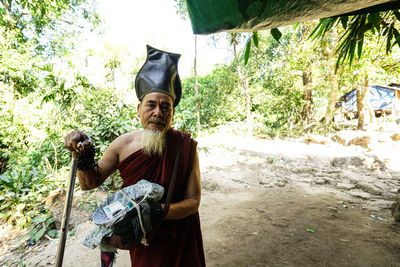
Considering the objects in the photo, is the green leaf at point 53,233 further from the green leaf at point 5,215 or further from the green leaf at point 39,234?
the green leaf at point 5,215

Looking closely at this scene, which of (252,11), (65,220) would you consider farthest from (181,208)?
(252,11)

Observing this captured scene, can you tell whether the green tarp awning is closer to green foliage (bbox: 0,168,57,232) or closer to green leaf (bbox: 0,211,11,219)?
green foliage (bbox: 0,168,57,232)

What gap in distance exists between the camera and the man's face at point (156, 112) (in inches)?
60.4

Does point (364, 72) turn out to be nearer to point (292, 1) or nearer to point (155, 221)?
point (292, 1)

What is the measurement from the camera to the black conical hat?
1.58m

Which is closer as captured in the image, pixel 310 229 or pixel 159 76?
pixel 159 76

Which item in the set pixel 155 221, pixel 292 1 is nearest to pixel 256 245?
pixel 155 221

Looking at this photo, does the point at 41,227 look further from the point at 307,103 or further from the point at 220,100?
the point at 307,103

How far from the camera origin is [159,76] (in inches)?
62.7

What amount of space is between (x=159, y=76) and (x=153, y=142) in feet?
1.75

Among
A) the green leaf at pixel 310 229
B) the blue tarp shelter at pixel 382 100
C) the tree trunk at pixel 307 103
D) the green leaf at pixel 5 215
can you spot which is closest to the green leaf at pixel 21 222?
the green leaf at pixel 5 215

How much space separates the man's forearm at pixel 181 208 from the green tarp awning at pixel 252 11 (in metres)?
1.04

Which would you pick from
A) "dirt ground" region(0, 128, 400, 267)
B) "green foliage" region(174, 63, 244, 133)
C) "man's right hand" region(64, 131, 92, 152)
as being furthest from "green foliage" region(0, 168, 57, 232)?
"green foliage" region(174, 63, 244, 133)

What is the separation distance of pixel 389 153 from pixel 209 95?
9244 mm
